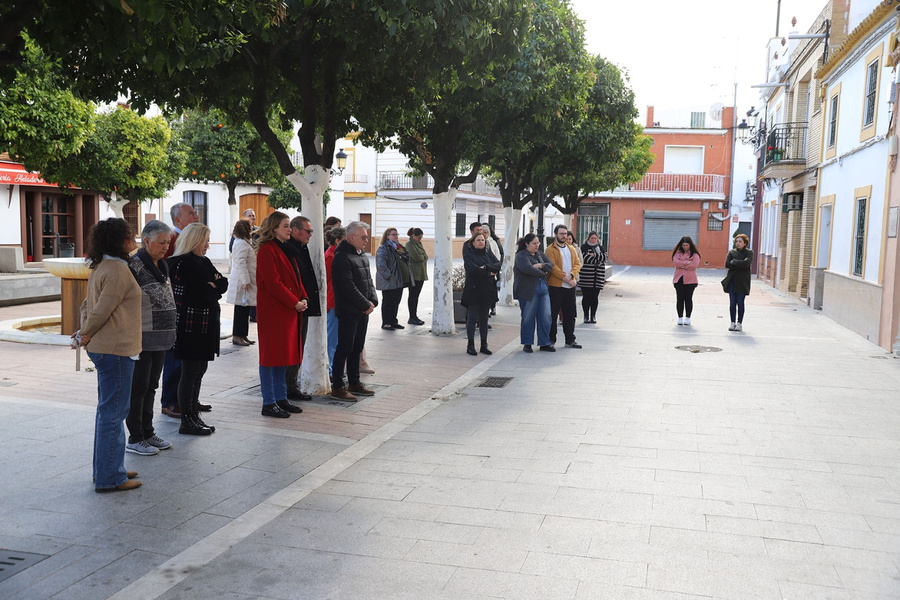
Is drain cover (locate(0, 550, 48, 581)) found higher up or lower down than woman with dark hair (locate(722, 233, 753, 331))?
lower down

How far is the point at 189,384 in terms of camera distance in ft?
20.7

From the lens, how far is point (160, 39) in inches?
208

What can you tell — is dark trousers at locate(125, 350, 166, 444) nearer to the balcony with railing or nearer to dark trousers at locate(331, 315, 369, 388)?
dark trousers at locate(331, 315, 369, 388)

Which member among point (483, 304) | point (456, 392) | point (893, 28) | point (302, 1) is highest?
point (893, 28)

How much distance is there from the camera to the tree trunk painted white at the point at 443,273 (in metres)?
12.8

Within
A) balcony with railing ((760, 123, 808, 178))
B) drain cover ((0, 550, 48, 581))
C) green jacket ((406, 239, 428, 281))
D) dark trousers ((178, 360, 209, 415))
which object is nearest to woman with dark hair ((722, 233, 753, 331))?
green jacket ((406, 239, 428, 281))

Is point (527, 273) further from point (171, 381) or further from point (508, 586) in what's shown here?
point (508, 586)

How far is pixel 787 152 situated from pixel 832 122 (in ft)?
15.4

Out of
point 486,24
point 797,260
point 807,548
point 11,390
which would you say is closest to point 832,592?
point 807,548

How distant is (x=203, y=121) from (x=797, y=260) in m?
20.5

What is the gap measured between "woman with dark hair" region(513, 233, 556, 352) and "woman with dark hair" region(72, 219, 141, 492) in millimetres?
6845

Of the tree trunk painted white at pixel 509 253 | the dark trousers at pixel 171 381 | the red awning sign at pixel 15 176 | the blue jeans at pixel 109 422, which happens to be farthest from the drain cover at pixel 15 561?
the red awning sign at pixel 15 176

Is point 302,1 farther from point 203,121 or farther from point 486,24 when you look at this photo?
point 203,121

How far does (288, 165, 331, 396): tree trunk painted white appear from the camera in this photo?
7.75 m
